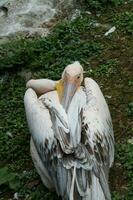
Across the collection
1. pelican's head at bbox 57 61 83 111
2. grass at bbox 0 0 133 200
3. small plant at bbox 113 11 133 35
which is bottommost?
grass at bbox 0 0 133 200

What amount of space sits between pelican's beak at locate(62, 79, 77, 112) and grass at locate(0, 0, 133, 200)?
66cm

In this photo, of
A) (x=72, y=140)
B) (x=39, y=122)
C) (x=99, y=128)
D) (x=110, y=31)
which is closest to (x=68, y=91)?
(x=39, y=122)

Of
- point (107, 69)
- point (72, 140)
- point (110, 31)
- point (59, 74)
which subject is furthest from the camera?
point (110, 31)

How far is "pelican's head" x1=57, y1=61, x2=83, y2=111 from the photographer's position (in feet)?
19.1

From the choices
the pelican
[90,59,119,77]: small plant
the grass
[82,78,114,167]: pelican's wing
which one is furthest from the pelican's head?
[90,59,119,77]: small plant

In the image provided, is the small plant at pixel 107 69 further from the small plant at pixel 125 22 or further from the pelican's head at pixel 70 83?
the pelican's head at pixel 70 83

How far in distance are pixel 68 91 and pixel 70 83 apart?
13 centimetres

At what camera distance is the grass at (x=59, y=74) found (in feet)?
19.7

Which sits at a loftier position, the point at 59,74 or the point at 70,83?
the point at 70,83

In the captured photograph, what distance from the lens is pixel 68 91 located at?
5.91 m

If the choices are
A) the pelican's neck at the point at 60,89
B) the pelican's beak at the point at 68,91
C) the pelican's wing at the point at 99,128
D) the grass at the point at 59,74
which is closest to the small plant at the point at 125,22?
the grass at the point at 59,74

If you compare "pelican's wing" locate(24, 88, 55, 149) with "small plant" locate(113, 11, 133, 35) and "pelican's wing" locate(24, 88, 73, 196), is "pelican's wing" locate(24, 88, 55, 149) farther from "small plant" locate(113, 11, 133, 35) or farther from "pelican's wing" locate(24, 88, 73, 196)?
"small plant" locate(113, 11, 133, 35)

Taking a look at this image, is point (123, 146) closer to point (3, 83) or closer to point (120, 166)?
point (120, 166)

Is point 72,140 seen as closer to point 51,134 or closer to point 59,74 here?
point 51,134
